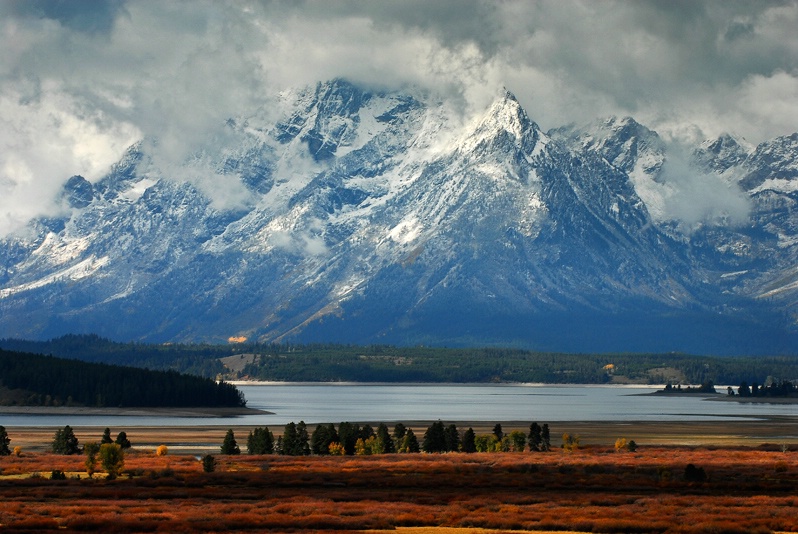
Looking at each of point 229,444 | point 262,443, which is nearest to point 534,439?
point 262,443

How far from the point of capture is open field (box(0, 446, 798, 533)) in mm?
80562

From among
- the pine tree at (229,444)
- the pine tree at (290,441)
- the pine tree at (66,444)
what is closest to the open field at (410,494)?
the pine tree at (229,444)

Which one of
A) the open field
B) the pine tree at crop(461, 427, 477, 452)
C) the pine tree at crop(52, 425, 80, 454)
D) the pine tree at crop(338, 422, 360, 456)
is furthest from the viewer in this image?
the pine tree at crop(461, 427, 477, 452)

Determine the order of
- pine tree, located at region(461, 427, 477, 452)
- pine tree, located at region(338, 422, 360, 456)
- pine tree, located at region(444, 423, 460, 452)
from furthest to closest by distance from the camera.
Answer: pine tree, located at region(444, 423, 460, 452) → pine tree, located at region(461, 427, 477, 452) → pine tree, located at region(338, 422, 360, 456)

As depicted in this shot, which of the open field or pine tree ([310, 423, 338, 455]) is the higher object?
pine tree ([310, 423, 338, 455])

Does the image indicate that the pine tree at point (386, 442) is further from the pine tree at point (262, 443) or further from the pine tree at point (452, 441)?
the pine tree at point (262, 443)

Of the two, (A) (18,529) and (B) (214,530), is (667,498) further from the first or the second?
(A) (18,529)

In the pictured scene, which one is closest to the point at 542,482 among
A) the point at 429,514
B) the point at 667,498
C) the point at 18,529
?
the point at 667,498

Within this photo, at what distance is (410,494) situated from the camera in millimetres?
99938

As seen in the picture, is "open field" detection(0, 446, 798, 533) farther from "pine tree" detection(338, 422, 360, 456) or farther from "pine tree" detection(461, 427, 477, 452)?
"pine tree" detection(338, 422, 360, 456)

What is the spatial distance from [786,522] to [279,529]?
96.1 feet

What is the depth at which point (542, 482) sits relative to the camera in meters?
112

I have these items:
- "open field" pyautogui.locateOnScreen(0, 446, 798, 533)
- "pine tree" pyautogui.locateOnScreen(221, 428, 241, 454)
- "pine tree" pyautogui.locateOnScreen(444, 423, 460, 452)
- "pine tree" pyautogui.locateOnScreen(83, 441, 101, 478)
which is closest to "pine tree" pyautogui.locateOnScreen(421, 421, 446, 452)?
"pine tree" pyautogui.locateOnScreen(444, 423, 460, 452)

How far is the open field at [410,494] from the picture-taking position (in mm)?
80562
